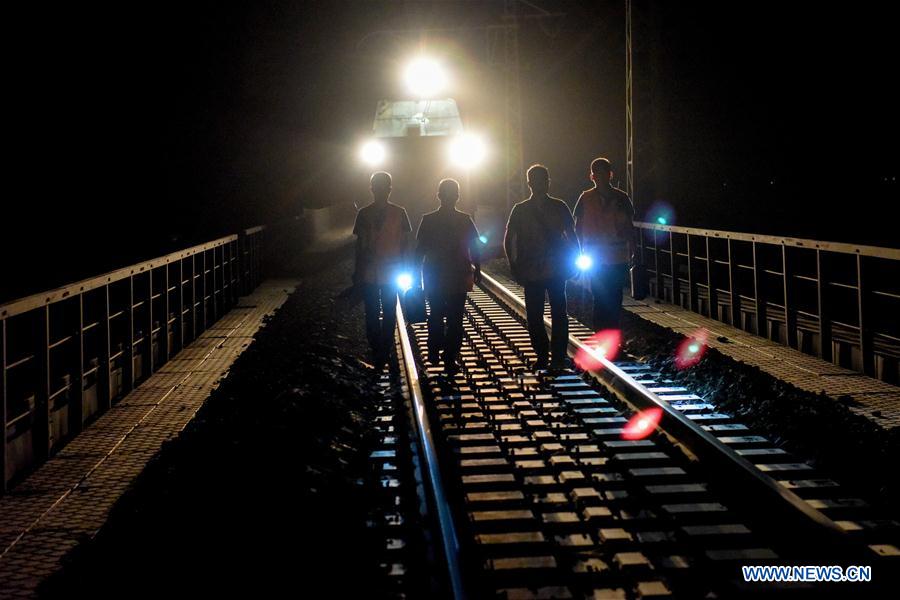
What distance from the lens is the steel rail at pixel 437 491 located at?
3.70 m

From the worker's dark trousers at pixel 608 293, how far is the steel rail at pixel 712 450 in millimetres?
1035

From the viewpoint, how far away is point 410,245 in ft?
30.0

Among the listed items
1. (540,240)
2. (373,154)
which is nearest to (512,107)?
(373,154)

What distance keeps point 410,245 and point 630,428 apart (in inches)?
139

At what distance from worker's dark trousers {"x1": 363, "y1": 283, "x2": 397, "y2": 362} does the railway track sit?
1.62 m

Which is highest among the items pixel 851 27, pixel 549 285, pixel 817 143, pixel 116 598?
pixel 851 27

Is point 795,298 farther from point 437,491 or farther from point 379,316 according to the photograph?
point 437,491

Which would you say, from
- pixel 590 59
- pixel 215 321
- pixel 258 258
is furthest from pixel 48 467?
pixel 590 59

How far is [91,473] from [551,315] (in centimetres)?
485

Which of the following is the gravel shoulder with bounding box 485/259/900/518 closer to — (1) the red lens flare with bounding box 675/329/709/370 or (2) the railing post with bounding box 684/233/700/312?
(1) the red lens flare with bounding box 675/329/709/370

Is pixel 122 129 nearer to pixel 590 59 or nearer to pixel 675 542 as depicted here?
pixel 590 59

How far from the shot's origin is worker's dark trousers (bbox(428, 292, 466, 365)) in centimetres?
868

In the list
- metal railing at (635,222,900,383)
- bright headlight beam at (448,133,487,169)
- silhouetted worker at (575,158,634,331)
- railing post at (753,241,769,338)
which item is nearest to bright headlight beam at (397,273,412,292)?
silhouetted worker at (575,158,634,331)

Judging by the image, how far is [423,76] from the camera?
3086 cm
